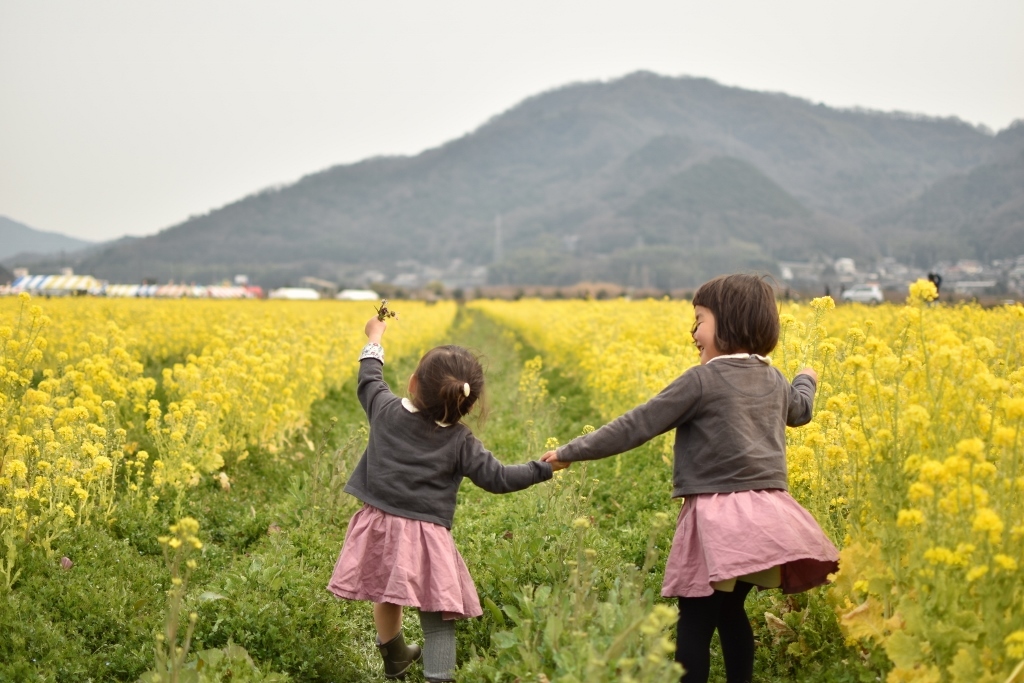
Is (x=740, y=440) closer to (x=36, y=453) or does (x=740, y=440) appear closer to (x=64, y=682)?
(x=64, y=682)

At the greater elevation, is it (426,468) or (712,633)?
(426,468)

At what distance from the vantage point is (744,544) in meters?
3.37

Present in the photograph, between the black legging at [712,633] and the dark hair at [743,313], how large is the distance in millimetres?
954

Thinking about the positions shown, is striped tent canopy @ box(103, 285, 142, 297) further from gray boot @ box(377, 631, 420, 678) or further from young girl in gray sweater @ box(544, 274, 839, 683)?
young girl in gray sweater @ box(544, 274, 839, 683)

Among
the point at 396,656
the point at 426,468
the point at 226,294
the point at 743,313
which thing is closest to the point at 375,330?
the point at 426,468

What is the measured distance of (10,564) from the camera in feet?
15.2

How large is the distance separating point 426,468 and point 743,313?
148 centimetres

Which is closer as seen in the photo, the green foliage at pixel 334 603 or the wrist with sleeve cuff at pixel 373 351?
the green foliage at pixel 334 603

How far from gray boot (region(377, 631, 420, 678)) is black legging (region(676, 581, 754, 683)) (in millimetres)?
1321

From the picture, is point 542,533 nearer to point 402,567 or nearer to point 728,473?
point 402,567

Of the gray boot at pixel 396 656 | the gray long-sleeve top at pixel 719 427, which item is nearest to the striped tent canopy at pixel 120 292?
the gray boot at pixel 396 656

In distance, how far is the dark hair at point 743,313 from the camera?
12.1 ft

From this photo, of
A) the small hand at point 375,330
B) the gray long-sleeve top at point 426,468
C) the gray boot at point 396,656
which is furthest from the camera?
the small hand at point 375,330

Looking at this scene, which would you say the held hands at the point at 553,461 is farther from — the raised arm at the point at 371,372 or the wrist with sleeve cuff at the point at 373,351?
the wrist with sleeve cuff at the point at 373,351
